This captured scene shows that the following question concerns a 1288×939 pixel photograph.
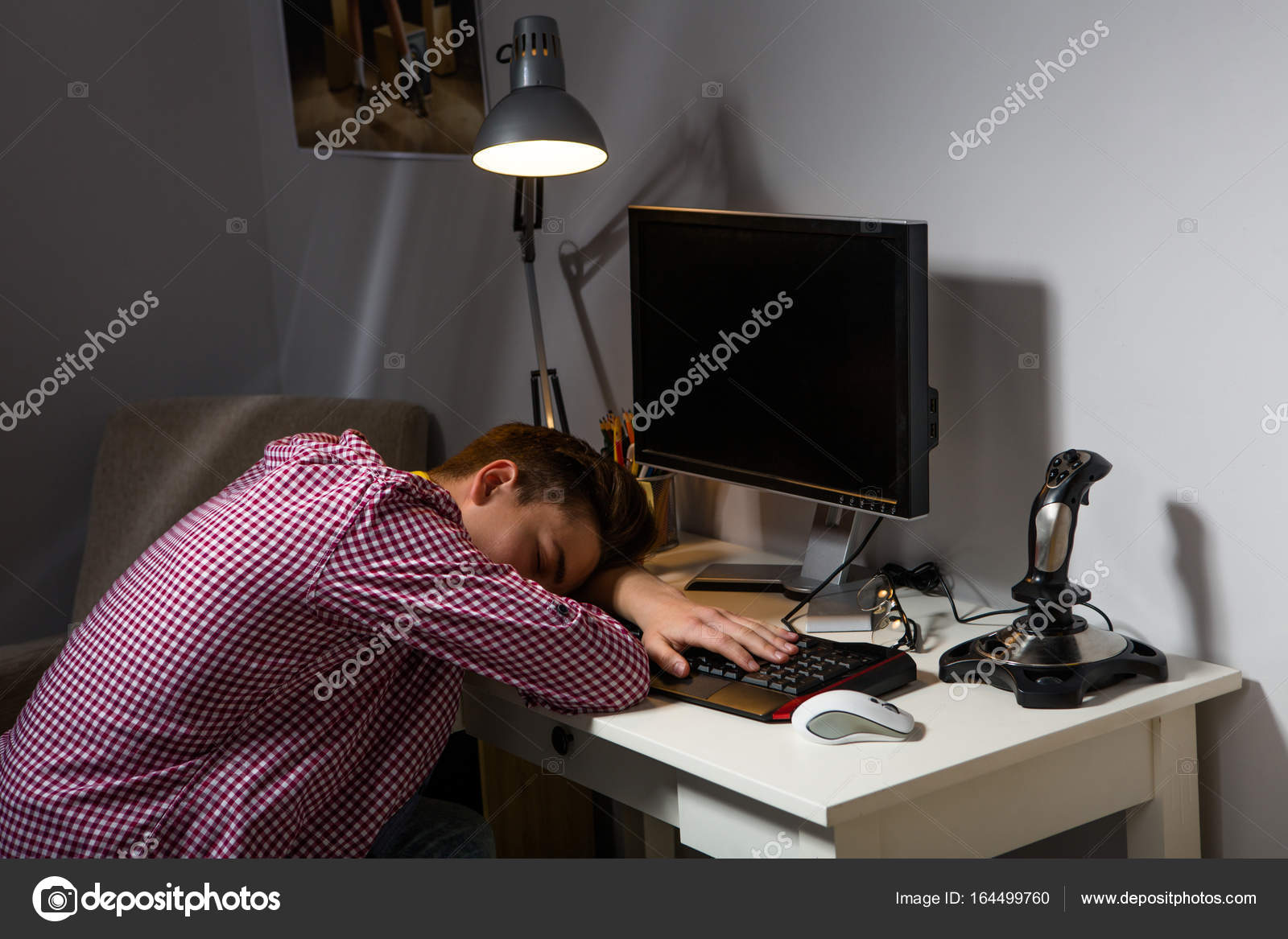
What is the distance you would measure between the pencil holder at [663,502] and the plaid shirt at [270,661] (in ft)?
1.92

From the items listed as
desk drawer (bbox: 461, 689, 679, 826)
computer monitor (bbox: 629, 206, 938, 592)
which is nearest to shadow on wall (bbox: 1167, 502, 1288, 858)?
computer monitor (bbox: 629, 206, 938, 592)

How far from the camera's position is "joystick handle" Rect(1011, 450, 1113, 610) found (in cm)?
114

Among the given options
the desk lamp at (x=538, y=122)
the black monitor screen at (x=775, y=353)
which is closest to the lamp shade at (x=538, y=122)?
the desk lamp at (x=538, y=122)

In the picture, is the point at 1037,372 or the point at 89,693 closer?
the point at 89,693

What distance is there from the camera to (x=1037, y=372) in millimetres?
1317

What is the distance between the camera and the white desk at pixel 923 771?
97 centimetres

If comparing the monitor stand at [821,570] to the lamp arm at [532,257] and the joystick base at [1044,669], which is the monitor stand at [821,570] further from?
the lamp arm at [532,257]

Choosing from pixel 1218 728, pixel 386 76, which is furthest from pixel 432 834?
pixel 386 76

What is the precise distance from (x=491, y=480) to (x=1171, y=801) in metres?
0.79
